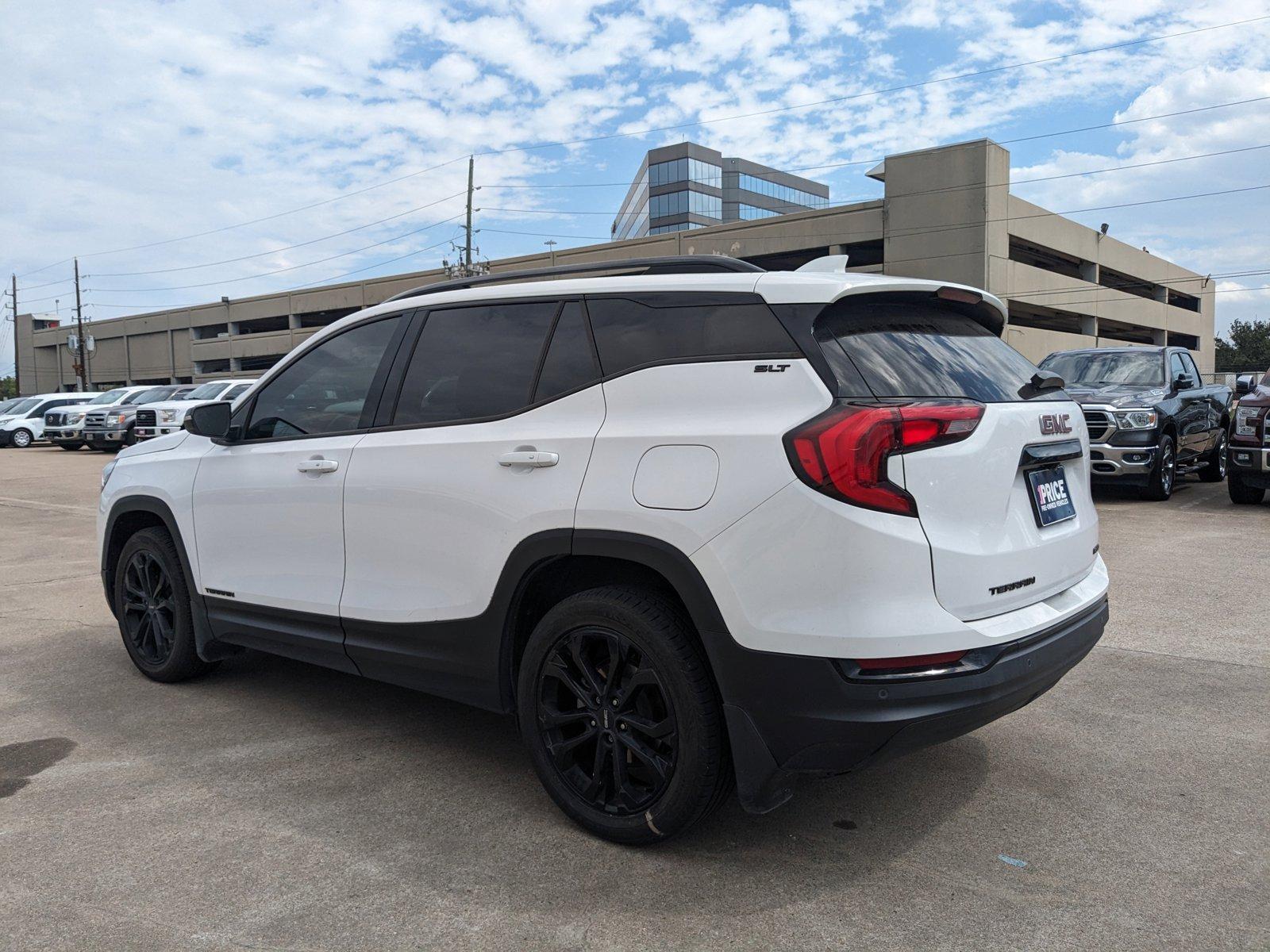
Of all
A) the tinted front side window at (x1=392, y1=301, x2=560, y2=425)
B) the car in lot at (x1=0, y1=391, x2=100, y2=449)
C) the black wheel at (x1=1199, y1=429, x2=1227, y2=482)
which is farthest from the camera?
the car in lot at (x1=0, y1=391, x2=100, y2=449)

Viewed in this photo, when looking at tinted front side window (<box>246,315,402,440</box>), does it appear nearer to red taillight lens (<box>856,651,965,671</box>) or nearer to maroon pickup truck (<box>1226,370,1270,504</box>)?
red taillight lens (<box>856,651,965,671</box>)

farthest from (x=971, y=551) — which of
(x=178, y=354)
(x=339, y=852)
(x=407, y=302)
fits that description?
(x=178, y=354)

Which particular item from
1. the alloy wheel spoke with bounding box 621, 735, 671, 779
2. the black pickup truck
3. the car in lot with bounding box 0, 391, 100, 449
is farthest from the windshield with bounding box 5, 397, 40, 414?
the alloy wheel spoke with bounding box 621, 735, 671, 779

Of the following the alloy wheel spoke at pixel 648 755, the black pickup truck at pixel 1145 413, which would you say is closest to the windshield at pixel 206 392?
the black pickup truck at pixel 1145 413

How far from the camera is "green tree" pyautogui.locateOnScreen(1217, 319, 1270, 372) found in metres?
99.3

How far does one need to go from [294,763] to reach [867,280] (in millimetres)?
2778

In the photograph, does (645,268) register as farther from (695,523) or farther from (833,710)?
(833,710)

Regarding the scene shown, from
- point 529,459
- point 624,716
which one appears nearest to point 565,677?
point 624,716

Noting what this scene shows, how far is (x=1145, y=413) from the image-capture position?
36.1 ft

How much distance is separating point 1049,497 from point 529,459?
5.55 ft

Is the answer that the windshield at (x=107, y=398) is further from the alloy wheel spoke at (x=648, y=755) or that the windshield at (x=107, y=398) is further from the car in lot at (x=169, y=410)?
the alloy wheel spoke at (x=648, y=755)

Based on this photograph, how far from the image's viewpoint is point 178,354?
82.9m

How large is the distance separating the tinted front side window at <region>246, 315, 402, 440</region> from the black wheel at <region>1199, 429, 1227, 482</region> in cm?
1285

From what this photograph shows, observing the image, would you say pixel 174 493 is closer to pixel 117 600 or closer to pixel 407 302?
pixel 117 600
